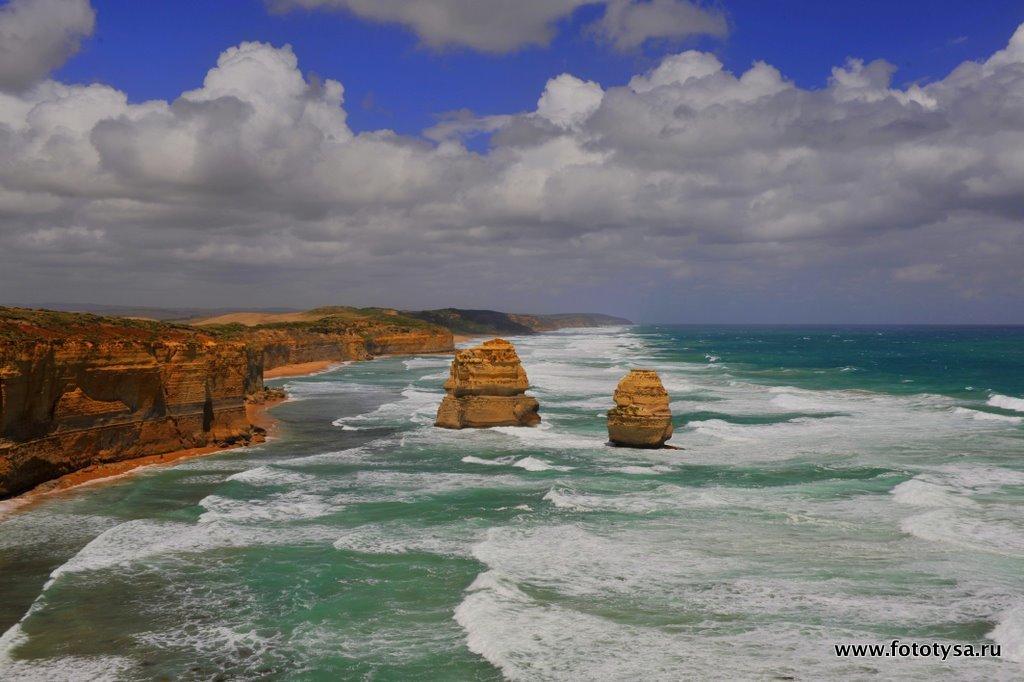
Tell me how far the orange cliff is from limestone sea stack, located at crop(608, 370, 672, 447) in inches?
723

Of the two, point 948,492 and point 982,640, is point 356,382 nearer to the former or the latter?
point 948,492

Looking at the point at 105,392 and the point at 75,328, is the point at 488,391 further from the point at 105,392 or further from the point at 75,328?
the point at 75,328

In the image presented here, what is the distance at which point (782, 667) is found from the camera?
14.7m

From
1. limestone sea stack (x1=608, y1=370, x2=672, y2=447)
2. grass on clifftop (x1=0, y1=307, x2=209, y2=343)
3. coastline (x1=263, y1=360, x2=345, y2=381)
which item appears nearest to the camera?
grass on clifftop (x1=0, y1=307, x2=209, y2=343)

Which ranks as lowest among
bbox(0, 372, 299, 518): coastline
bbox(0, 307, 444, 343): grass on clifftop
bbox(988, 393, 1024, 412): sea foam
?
bbox(0, 372, 299, 518): coastline

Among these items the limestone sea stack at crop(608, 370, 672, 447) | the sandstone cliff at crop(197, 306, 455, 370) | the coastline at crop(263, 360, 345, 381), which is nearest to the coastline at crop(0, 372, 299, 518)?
the limestone sea stack at crop(608, 370, 672, 447)

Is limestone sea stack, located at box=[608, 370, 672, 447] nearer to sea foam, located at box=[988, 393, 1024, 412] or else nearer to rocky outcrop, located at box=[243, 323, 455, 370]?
sea foam, located at box=[988, 393, 1024, 412]

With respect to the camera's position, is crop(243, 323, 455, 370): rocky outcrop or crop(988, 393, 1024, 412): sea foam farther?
crop(243, 323, 455, 370): rocky outcrop

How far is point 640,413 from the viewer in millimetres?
36906

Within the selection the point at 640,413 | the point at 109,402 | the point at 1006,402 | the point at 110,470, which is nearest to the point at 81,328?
the point at 109,402

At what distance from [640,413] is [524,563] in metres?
17.3

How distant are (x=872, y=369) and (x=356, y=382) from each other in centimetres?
6199

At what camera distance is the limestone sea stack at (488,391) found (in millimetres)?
41500

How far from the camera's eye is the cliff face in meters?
27.8
